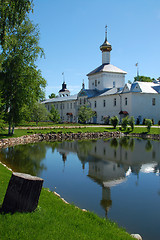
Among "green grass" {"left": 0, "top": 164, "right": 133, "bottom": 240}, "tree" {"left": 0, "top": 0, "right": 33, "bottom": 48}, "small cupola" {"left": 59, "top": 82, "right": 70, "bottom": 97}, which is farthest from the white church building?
"green grass" {"left": 0, "top": 164, "right": 133, "bottom": 240}

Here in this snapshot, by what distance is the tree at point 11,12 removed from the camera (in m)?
9.90

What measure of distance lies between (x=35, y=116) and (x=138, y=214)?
36.3 metres

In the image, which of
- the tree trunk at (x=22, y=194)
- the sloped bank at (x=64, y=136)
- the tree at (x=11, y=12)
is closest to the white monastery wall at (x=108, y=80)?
Answer: the sloped bank at (x=64, y=136)

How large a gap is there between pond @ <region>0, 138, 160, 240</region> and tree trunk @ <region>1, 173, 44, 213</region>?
257cm

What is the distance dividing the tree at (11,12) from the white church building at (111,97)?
3442cm

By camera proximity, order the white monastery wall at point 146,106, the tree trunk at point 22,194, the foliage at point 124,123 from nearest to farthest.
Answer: the tree trunk at point 22,194 → the foliage at point 124,123 → the white monastery wall at point 146,106

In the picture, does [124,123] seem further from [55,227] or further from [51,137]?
[55,227]

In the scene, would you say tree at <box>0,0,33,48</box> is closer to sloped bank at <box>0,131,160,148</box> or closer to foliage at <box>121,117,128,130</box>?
sloped bank at <box>0,131,160,148</box>

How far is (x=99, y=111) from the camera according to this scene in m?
52.1

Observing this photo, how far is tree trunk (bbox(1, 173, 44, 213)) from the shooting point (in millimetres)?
4602

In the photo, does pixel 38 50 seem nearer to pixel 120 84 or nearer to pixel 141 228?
pixel 141 228

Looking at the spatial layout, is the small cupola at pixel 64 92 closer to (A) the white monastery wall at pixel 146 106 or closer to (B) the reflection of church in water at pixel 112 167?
(A) the white monastery wall at pixel 146 106

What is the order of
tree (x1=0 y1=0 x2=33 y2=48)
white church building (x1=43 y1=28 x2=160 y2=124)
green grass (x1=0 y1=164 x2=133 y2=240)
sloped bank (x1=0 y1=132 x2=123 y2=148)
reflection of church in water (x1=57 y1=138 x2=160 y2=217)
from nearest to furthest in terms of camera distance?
green grass (x1=0 y1=164 x2=133 y2=240) → reflection of church in water (x1=57 y1=138 x2=160 y2=217) → tree (x1=0 y1=0 x2=33 y2=48) → sloped bank (x1=0 y1=132 x2=123 y2=148) → white church building (x1=43 y1=28 x2=160 y2=124)

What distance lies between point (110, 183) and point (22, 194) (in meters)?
5.57
